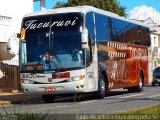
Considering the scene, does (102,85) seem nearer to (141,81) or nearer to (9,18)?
(141,81)

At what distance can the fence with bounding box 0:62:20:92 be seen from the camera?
32.6 meters

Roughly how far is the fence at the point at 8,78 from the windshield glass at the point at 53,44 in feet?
36.8

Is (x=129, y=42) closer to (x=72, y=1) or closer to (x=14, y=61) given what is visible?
(x=14, y=61)

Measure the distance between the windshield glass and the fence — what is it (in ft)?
36.8

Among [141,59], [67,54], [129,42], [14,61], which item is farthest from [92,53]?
[14,61]

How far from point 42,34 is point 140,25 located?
1088cm

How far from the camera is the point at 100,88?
2292 centimetres

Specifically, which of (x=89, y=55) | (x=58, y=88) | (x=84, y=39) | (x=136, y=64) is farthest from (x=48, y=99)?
(x=136, y=64)

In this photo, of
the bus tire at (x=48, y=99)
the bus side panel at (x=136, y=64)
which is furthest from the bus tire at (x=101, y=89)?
the bus side panel at (x=136, y=64)

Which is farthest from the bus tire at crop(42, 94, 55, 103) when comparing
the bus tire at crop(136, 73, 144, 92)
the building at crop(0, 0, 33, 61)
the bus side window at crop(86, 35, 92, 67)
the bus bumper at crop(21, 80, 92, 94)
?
the building at crop(0, 0, 33, 61)

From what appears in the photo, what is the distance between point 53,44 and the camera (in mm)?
21078

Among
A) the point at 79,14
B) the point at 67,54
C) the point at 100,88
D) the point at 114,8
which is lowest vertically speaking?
the point at 100,88

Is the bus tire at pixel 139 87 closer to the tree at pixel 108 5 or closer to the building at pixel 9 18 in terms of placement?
the building at pixel 9 18

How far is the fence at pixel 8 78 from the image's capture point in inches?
1282
